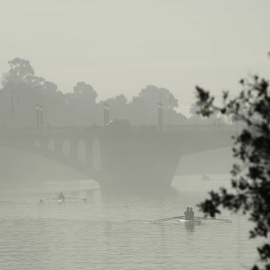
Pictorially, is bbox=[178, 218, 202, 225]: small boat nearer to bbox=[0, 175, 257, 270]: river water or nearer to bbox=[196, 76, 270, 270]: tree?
bbox=[0, 175, 257, 270]: river water

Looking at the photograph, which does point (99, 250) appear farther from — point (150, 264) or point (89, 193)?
point (89, 193)

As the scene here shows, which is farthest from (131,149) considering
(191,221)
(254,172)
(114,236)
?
(254,172)

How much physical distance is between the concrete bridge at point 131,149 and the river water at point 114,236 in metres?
5.32

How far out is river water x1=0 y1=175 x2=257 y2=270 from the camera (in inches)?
3187

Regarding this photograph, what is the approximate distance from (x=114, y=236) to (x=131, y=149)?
65.6 metres

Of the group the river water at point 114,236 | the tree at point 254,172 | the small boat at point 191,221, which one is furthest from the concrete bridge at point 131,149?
the tree at point 254,172

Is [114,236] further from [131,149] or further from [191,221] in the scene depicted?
[131,149]

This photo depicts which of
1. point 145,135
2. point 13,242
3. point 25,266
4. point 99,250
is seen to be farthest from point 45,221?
point 145,135

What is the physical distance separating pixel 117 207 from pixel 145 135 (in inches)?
1329

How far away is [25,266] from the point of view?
7831 cm

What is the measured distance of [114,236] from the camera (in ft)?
331

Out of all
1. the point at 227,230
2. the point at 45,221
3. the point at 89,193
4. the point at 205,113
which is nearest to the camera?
the point at 205,113

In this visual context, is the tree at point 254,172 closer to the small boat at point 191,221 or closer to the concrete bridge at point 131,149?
the small boat at point 191,221

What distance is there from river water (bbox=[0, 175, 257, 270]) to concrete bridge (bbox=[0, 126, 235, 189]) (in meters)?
5.32
